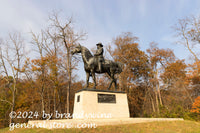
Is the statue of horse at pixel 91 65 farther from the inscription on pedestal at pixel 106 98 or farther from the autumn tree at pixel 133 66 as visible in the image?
the autumn tree at pixel 133 66

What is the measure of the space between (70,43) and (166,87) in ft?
57.3

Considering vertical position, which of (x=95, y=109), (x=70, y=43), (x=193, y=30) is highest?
(x=193, y=30)

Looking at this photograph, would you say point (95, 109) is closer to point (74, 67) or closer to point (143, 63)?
point (74, 67)

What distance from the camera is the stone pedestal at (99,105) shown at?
275 inches

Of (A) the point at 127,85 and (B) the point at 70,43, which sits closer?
(B) the point at 70,43

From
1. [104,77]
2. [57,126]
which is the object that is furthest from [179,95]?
[57,126]

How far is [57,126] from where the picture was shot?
4.64 metres

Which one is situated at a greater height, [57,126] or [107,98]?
[107,98]

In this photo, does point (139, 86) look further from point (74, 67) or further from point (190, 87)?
point (74, 67)

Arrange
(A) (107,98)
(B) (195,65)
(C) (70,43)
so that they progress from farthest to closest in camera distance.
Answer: (C) (70,43), (B) (195,65), (A) (107,98)

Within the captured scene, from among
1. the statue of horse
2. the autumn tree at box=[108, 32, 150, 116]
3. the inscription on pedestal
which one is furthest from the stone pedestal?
the autumn tree at box=[108, 32, 150, 116]

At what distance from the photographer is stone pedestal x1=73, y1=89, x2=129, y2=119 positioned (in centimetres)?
699

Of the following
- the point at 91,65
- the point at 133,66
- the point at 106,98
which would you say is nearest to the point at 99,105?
the point at 106,98

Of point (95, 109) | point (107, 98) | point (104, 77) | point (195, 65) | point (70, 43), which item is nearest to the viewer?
point (95, 109)
